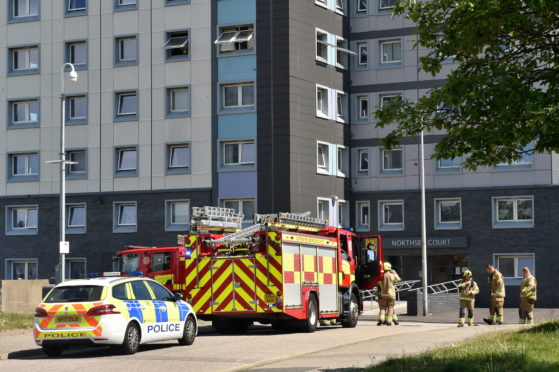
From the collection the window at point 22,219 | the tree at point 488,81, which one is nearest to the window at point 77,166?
the window at point 22,219

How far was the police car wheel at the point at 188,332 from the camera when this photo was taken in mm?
22609

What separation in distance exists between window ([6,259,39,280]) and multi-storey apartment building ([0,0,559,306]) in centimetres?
7

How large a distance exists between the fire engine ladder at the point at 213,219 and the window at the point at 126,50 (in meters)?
22.6

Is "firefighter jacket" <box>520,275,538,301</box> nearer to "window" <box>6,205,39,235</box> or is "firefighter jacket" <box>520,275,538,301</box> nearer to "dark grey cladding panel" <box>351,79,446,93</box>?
"dark grey cladding panel" <box>351,79,446,93</box>

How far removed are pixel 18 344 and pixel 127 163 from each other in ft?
93.5

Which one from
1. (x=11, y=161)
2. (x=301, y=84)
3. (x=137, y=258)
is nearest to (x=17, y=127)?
(x=11, y=161)

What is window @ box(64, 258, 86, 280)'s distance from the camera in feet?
169

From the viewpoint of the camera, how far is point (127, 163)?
50.8 m

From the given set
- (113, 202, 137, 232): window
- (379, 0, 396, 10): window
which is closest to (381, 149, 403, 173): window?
(379, 0, 396, 10): window

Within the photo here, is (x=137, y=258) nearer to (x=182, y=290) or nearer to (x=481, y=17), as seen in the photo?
(x=182, y=290)

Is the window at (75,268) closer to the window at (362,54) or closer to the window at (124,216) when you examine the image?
the window at (124,216)

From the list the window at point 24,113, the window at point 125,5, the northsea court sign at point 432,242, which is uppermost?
the window at point 125,5

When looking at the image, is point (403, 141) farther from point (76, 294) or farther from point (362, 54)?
point (76, 294)

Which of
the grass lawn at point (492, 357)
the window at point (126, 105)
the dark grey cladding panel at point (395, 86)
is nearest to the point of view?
the grass lawn at point (492, 357)
